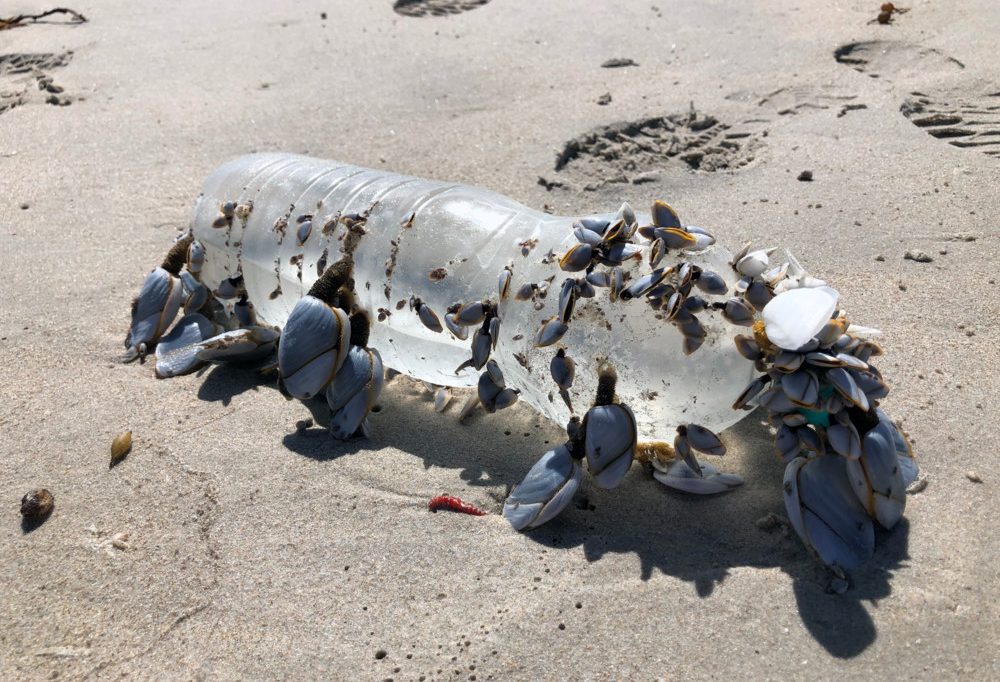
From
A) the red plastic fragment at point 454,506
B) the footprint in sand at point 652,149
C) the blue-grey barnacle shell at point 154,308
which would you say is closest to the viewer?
the red plastic fragment at point 454,506

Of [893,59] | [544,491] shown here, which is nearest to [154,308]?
[544,491]

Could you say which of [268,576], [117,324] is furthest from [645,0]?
[268,576]

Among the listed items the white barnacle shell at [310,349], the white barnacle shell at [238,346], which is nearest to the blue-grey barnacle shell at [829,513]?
the white barnacle shell at [310,349]

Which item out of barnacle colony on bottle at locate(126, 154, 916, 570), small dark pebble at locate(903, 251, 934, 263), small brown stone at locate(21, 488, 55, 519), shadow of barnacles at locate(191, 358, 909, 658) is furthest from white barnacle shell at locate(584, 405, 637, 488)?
small dark pebble at locate(903, 251, 934, 263)

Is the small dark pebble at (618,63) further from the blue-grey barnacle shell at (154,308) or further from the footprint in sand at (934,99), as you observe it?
the blue-grey barnacle shell at (154,308)

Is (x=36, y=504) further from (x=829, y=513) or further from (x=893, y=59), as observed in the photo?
(x=893, y=59)

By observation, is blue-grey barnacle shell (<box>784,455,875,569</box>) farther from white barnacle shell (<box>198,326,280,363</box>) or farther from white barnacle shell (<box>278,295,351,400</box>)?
white barnacle shell (<box>198,326,280,363</box>)

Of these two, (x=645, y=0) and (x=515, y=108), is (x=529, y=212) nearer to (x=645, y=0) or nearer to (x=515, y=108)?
(x=515, y=108)
